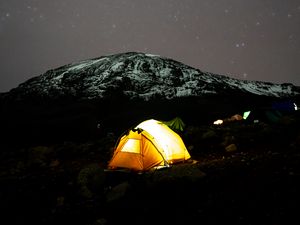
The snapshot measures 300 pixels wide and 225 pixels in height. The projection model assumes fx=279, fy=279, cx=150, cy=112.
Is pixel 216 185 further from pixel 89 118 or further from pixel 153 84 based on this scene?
pixel 153 84

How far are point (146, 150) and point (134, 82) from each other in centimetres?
8413

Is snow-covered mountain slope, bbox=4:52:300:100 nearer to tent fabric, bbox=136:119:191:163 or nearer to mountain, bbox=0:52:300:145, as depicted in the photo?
mountain, bbox=0:52:300:145

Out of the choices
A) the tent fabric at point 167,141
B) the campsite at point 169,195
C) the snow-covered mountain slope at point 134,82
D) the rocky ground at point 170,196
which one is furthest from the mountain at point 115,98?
the rocky ground at point 170,196

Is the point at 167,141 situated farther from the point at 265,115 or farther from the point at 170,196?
the point at 265,115

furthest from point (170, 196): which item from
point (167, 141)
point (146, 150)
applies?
point (167, 141)

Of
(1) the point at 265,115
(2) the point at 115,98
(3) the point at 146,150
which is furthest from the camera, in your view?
(2) the point at 115,98

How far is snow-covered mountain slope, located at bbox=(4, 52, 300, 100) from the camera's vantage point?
84438mm

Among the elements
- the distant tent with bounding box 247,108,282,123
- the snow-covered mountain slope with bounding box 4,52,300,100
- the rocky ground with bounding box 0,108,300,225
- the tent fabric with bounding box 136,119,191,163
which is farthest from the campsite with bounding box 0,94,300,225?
the snow-covered mountain slope with bounding box 4,52,300,100

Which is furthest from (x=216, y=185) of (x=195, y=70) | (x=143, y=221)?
(x=195, y=70)

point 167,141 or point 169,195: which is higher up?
point 167,141

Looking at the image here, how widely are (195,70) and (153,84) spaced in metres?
22.8

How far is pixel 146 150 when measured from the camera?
9.46 meters

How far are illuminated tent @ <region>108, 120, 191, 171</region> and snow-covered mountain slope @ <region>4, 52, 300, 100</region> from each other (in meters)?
68.6

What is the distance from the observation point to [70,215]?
6008 mm
